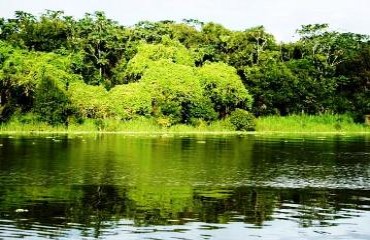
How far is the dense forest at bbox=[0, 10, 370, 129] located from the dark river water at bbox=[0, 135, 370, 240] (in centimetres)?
2545

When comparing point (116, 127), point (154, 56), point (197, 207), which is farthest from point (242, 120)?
point (197, 207)

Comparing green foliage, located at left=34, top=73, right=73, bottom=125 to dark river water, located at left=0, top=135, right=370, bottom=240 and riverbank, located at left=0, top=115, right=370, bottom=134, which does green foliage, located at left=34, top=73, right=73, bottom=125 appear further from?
dark river water, located at left=0, top=135, right=370, bottom=240

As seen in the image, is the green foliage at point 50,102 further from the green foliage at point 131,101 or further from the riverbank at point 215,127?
the green foliage at point 131,101

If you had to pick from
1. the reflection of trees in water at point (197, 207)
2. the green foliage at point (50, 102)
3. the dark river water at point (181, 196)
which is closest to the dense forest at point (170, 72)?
the green foliage at point (50, 102)

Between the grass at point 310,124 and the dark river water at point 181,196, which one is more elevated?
the grass at point 310,124

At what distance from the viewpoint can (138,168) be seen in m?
26.2

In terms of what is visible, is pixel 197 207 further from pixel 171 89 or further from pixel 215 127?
pixel 215 127

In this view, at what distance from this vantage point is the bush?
59.8 metres

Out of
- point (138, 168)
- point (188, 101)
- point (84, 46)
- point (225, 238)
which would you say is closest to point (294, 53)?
point (188, 101)

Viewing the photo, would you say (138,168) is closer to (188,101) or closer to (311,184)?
(311,184)

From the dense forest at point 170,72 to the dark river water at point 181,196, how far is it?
25.5 metres

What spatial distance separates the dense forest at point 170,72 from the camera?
58.0m

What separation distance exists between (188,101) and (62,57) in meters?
12.6

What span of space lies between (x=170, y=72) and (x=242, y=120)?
7.99 m
